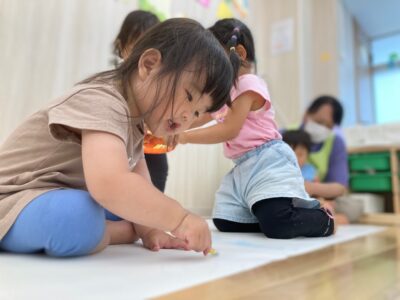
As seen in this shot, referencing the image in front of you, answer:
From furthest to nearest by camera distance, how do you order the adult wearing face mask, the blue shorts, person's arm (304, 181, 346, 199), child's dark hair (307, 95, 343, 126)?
child's dark hair (307, 95, 343, 126) → the adult wearing face mask → person's arm (304, 181, 346, 199) → the blue shorts

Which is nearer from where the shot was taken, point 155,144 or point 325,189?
point 155,144

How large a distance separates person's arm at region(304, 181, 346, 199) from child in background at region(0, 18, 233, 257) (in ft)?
3.18

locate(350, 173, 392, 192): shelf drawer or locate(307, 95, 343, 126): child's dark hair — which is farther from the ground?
locate(307, 95, 343, 126): child's dark hair

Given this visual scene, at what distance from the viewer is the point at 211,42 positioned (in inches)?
22.0

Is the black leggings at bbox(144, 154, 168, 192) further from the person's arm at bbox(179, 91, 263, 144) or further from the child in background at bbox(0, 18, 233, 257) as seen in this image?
the child in background at bbox(0, 18, 233, 257)

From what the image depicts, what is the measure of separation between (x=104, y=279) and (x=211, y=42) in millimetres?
365

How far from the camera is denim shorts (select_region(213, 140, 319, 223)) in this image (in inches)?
35.4

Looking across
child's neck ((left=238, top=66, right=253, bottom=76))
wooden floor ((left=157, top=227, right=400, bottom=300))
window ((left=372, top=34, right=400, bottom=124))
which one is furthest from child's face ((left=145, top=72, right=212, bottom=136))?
window ((left=372, top=34, right=400, bottom=124))

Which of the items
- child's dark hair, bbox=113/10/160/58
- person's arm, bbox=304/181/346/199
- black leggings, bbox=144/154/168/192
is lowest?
person's arm, bbox=304/181/346/199

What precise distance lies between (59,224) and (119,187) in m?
0.11

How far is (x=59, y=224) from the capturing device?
1.61 ft

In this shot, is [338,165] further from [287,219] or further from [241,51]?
[241,51]

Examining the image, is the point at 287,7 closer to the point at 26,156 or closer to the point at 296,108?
the point at 296,108

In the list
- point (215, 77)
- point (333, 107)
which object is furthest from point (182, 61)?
point (333, 107)
